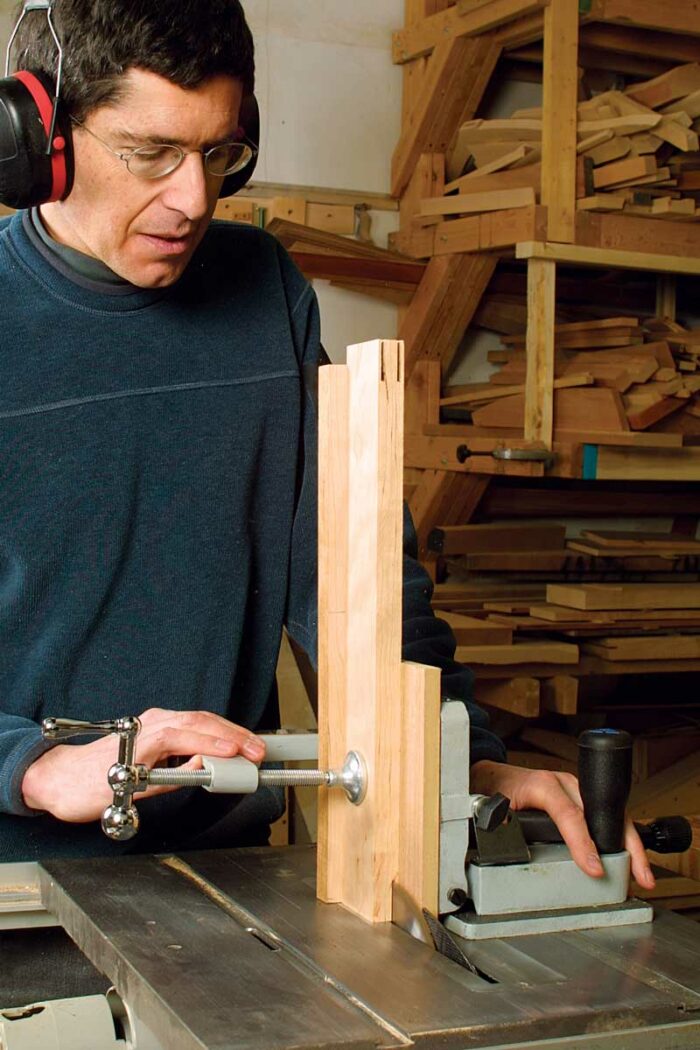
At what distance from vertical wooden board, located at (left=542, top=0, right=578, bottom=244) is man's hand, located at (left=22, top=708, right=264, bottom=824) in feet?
9.53

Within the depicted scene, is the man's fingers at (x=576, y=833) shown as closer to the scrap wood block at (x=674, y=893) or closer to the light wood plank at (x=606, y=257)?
the scrap wood block at (x=674, y=893)

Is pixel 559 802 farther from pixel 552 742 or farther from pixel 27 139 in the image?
pixel 552 742

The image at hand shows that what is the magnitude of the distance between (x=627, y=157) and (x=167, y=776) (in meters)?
3.23

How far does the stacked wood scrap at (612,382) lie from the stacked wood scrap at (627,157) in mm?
382

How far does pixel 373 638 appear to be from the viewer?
1341 mm

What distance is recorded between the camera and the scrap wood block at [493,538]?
4391 mm

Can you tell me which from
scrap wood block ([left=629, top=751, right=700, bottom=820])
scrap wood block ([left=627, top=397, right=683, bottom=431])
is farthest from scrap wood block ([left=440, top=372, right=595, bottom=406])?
scrap wood block ([left=629, top=751, right=700, bottom=820])

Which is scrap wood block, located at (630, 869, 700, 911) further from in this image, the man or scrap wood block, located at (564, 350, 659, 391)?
scrap wood block, located at (564, 350, 659, 391)

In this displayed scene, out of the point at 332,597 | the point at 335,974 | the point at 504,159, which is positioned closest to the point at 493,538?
the point at 504,159

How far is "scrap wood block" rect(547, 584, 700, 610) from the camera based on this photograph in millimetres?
4059

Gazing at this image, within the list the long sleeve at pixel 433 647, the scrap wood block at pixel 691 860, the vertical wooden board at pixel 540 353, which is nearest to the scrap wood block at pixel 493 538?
the vertical wooden board at pixel 540 353

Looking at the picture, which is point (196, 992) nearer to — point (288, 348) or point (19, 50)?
point (288, 348)

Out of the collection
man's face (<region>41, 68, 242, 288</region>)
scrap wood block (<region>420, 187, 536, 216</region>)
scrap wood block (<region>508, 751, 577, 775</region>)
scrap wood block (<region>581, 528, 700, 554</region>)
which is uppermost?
scrap wood block (<region>420, 187, 536, 216</region>)

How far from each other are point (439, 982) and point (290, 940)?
17cm
